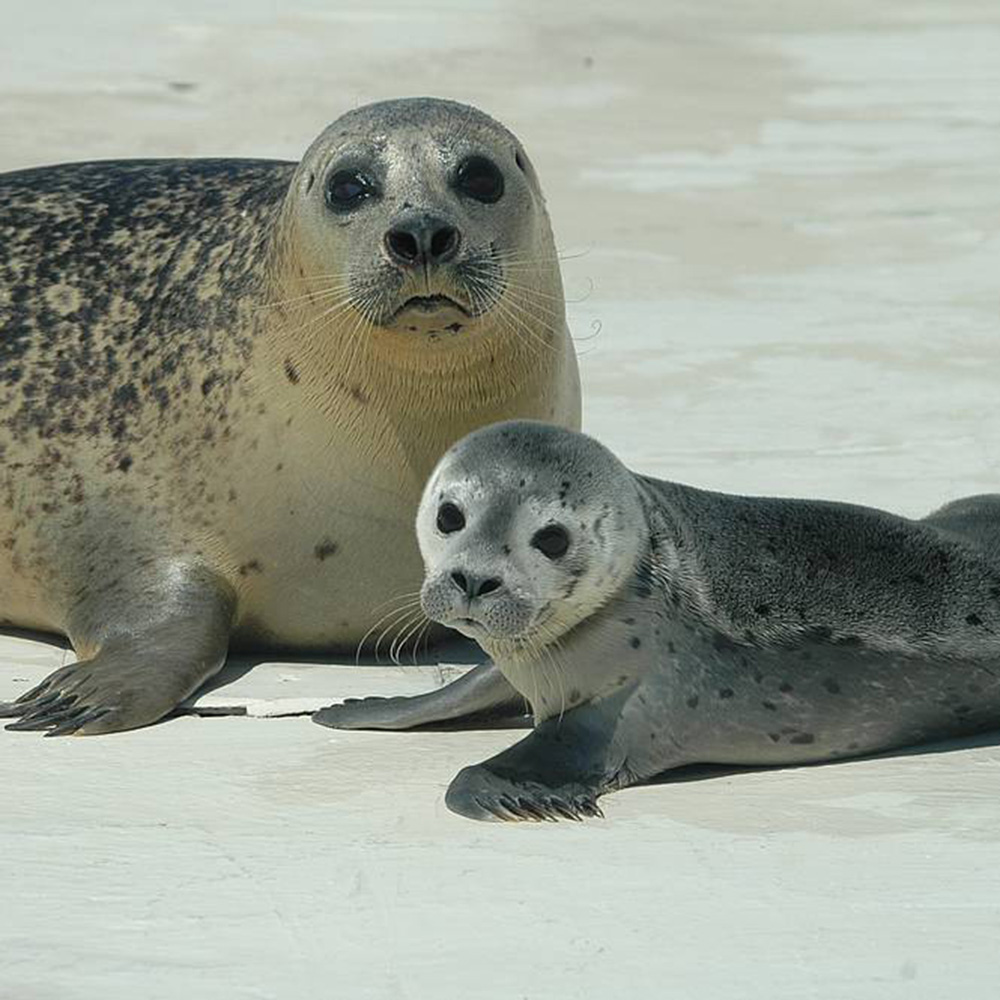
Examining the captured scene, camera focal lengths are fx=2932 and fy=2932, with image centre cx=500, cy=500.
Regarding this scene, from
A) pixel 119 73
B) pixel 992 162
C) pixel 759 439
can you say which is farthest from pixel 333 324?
pixel 119 73

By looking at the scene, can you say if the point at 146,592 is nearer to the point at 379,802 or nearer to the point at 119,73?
the point at 379,802

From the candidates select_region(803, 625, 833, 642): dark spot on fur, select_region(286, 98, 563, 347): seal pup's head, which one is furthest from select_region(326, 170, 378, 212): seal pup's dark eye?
select_region(803, 625, 833, 642): dark spot on fur

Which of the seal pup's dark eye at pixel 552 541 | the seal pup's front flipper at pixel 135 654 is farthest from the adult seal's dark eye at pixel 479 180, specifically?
the seal pup's dark eye at pixel 552 541

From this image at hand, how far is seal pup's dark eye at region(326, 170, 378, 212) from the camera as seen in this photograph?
5.92 m

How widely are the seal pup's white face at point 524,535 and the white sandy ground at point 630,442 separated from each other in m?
0.34

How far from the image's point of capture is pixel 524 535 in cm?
500

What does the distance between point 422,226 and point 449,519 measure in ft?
2.61

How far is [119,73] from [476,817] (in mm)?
8671

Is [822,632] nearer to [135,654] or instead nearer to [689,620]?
[689,620]

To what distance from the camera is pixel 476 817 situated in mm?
4828

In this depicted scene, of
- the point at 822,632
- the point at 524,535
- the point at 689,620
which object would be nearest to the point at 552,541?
the point at 524,535

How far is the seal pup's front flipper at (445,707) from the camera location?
18.0 ft

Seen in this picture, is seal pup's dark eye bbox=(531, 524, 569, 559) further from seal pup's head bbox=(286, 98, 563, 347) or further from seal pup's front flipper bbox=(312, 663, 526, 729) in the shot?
seal pup's head bbox=(286, 98, 563, 347)

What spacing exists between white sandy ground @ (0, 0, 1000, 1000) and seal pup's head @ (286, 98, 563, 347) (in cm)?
77
